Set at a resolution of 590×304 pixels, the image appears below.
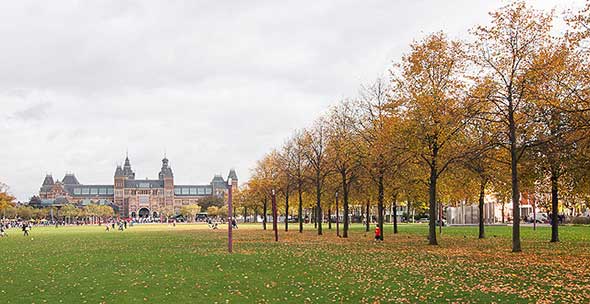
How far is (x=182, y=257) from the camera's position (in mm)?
28906

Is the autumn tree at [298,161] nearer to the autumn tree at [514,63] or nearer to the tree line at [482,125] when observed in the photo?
the tree line at [482,125]

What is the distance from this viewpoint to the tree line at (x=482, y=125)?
1092 inches

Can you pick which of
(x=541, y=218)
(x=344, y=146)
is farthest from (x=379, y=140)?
(x=541, y=218)

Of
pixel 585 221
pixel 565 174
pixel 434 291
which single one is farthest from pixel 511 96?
pixel 585 221

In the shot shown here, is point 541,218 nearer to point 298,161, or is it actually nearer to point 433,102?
point 298,161

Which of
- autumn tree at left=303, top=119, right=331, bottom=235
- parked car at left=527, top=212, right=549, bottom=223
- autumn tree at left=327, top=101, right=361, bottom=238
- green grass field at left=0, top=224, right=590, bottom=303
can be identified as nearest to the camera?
green grass field at left=0, top=224, right=590, bottom=303

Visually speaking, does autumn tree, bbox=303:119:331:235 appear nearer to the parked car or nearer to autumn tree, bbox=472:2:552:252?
autumn tree, bbox=472:2:552:252

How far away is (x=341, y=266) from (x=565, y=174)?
1864cm

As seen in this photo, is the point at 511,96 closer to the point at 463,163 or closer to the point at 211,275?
the point at 463,163

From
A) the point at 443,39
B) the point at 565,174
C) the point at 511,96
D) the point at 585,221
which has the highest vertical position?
the point at 443,39

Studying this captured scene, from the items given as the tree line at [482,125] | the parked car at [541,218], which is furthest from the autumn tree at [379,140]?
the parked car at [541,218]

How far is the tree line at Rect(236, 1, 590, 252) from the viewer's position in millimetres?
27734

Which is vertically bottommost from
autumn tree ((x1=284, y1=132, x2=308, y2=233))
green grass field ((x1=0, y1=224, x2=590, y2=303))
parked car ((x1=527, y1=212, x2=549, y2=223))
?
parked car ((x1=527, y1=212, x2=549, y2=223))

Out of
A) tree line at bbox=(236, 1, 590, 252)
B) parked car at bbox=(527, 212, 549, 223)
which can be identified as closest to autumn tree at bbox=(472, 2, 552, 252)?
tree line at bbox=(236, 1, 590, 252)
